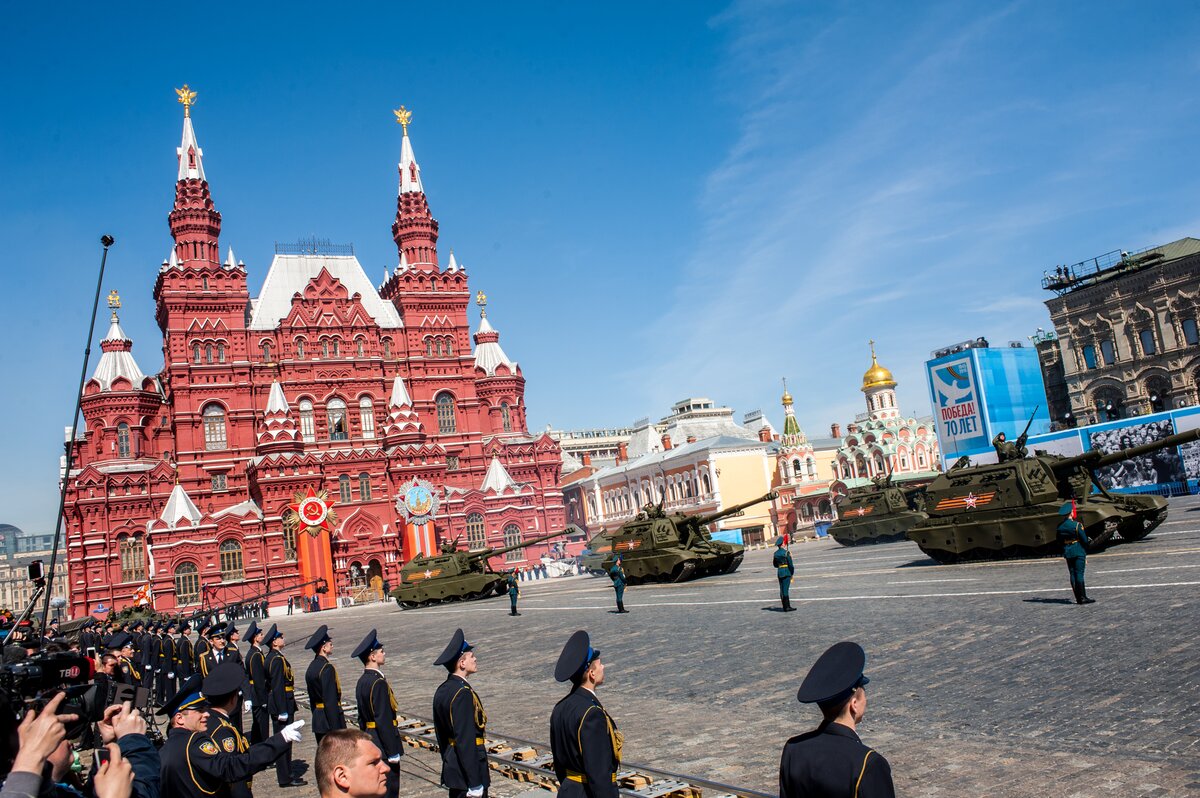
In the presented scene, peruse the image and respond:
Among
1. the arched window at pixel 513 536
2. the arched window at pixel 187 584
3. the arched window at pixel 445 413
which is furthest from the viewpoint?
the arched window at pixel 445 413

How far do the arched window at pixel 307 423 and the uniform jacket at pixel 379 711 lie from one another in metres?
46.8

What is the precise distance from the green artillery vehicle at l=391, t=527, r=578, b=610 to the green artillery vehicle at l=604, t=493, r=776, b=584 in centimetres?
603

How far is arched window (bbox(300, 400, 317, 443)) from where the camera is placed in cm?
5197

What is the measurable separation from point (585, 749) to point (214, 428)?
166 feet

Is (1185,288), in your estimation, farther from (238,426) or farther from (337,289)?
(238,426)

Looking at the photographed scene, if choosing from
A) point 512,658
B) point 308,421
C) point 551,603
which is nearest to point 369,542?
point 308,421

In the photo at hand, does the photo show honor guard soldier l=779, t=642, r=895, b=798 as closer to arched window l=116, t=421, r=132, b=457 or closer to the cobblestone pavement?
the cobblestone pavement

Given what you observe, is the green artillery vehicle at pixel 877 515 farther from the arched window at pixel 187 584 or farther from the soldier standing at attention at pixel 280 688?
the arched window at pixel 187 584

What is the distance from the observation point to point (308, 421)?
52.2 meters

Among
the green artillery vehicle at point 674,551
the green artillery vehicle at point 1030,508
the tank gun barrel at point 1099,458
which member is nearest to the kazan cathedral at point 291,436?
the green artillery vehicle at point 674,551

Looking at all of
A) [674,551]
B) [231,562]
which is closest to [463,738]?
[674,551]

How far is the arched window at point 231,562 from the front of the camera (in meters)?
45.8

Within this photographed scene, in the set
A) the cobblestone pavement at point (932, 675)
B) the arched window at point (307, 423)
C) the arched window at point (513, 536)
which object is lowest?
the cobblestone pavement at point (932, 675)

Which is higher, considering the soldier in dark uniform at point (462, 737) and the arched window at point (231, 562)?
the arched window at point (231, 562)
